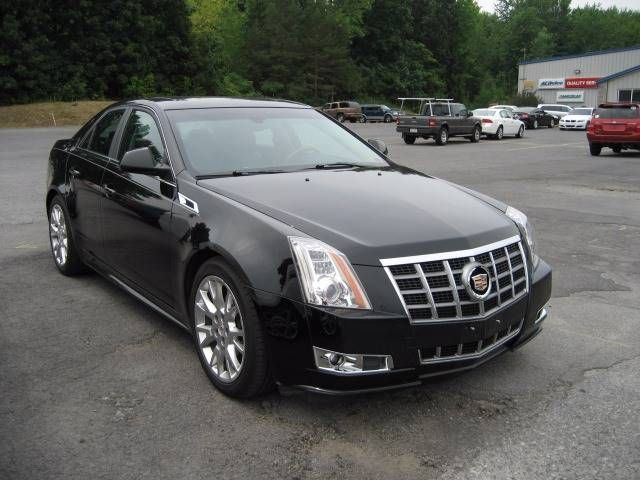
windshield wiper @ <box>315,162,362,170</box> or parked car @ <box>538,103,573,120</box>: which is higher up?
parked car @ <box>538,103,573,120</box>

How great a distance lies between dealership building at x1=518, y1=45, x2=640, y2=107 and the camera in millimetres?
57347

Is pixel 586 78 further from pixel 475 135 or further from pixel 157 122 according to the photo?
pixel 157 122

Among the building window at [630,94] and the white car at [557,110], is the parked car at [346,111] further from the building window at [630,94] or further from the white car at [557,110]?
the building window at [630,94]

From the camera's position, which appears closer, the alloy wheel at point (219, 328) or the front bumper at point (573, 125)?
the alloy wheel at point (219, 328)

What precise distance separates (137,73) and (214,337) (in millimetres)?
51989

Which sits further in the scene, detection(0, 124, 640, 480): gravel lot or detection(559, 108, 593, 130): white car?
detection(559, 108, 593, 130): white car

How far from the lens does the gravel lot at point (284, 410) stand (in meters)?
2.93

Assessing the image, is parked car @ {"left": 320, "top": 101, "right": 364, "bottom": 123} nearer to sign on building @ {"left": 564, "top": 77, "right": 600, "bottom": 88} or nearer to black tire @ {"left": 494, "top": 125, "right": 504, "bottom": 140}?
black tire @ {"left": 494, "top": 125, "right": 504, "bottom": 140}

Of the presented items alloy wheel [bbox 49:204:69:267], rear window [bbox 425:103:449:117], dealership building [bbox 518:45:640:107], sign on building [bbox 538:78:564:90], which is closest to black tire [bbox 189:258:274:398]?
alloy wheel [bbox 49:204:69:267]

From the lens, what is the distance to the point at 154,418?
3.34 m

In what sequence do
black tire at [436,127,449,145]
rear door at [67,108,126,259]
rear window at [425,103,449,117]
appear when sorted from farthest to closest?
rear window at [425,103,449,117] → black tire at [436,127,449,145] → rear door at [67,108,126,259]

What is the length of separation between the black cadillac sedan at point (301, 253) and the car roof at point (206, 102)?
21mm

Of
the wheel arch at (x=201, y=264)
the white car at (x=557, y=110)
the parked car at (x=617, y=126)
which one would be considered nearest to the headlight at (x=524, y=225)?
the wheel arch at (x=201, y=264)

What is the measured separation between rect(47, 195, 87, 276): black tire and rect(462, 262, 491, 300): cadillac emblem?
3561mm
